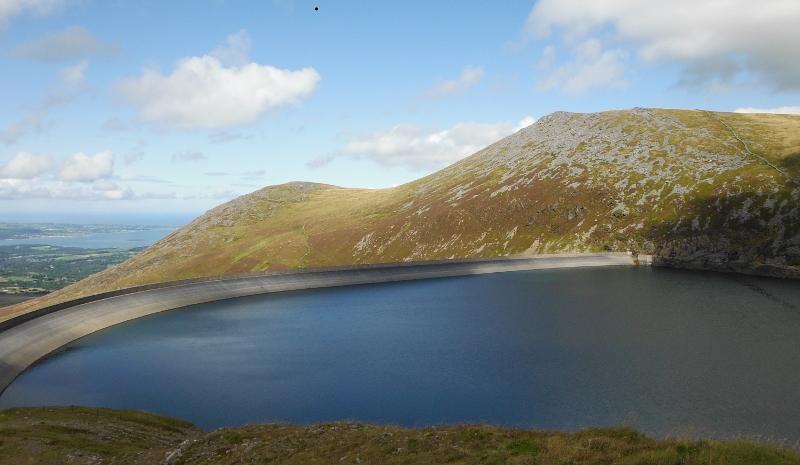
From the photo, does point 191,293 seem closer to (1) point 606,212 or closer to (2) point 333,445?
(2) point 333,445

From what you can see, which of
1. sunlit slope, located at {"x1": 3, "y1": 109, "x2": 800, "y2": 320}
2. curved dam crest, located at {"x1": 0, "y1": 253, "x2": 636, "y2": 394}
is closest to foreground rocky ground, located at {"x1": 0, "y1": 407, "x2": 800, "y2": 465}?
curved dam crest, located at {"x1": 0, "y1": 253, "x2": 636, "y2": 394}

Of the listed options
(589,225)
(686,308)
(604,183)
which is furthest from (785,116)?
(686,308)

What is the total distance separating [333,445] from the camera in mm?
28438

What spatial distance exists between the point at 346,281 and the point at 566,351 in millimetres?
71630

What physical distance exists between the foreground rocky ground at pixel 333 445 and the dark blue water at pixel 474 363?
6948 mm

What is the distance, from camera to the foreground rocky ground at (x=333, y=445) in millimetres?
21531

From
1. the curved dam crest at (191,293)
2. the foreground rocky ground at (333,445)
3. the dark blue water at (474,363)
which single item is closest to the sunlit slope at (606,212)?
the curved dam crest at (191,293)

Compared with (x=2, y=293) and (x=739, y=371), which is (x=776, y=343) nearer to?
(x=739, y=371)

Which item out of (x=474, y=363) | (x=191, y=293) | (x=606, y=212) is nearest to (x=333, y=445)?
(x=474, y=363)

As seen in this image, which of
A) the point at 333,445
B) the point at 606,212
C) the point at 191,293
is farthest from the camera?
the point at 606,212

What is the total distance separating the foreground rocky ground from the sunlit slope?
323ft

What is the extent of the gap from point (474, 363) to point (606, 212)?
104 metres

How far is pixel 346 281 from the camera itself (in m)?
122

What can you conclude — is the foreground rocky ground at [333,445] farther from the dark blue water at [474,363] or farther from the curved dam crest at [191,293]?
the curved dam crest at [191,293]
